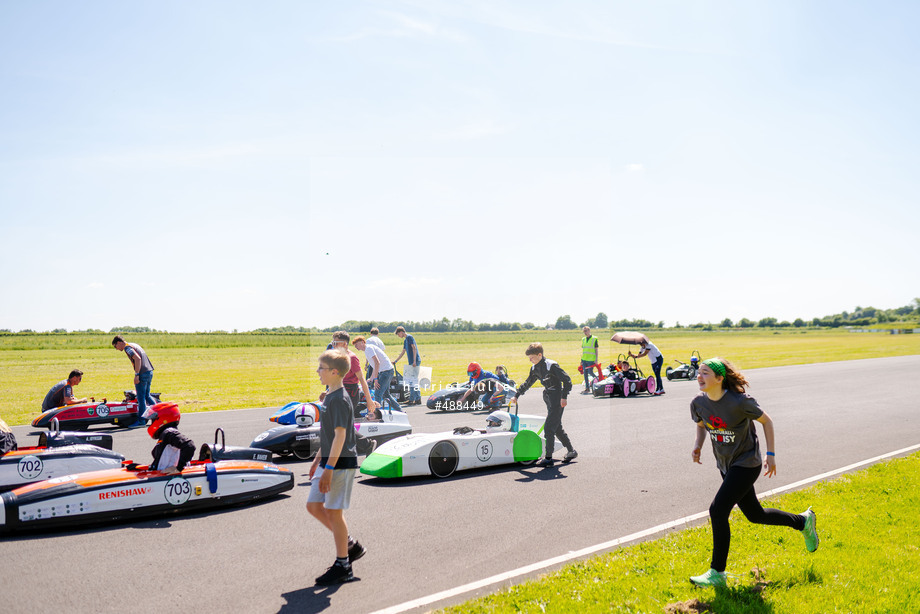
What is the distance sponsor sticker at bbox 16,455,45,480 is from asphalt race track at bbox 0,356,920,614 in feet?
7.31

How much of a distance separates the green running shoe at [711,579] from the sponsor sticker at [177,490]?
5.75 m

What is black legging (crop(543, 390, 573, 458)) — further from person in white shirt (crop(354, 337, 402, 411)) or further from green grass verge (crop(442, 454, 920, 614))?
person in white shirt (crop(354, 337, 402, 411))

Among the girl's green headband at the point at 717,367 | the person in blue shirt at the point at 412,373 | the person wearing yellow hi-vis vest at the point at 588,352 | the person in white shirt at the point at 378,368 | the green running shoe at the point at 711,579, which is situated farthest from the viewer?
the person wearing yellow hi-vis vest at the point at 588,352

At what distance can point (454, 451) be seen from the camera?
9242mm

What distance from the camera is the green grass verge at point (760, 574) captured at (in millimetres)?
4738

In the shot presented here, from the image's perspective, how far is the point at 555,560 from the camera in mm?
5820

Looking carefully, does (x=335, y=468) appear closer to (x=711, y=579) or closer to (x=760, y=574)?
(x=711, y=579)

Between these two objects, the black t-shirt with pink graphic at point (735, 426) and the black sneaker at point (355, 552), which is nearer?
the black t-shirt with pink graphic at point (735, 426)

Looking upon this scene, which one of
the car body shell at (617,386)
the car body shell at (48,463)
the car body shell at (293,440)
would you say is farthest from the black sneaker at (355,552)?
the car body shell at (617,386)

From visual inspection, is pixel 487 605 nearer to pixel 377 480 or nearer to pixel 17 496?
pixel 377 480

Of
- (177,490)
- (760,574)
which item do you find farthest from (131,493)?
(760,574)

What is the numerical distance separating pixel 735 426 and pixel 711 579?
1.28 metres

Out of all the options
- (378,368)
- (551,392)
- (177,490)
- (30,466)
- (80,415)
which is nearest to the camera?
(177,490)

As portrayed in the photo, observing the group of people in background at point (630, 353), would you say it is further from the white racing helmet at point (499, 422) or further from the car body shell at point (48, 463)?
the car body shell at point (48, 463)
